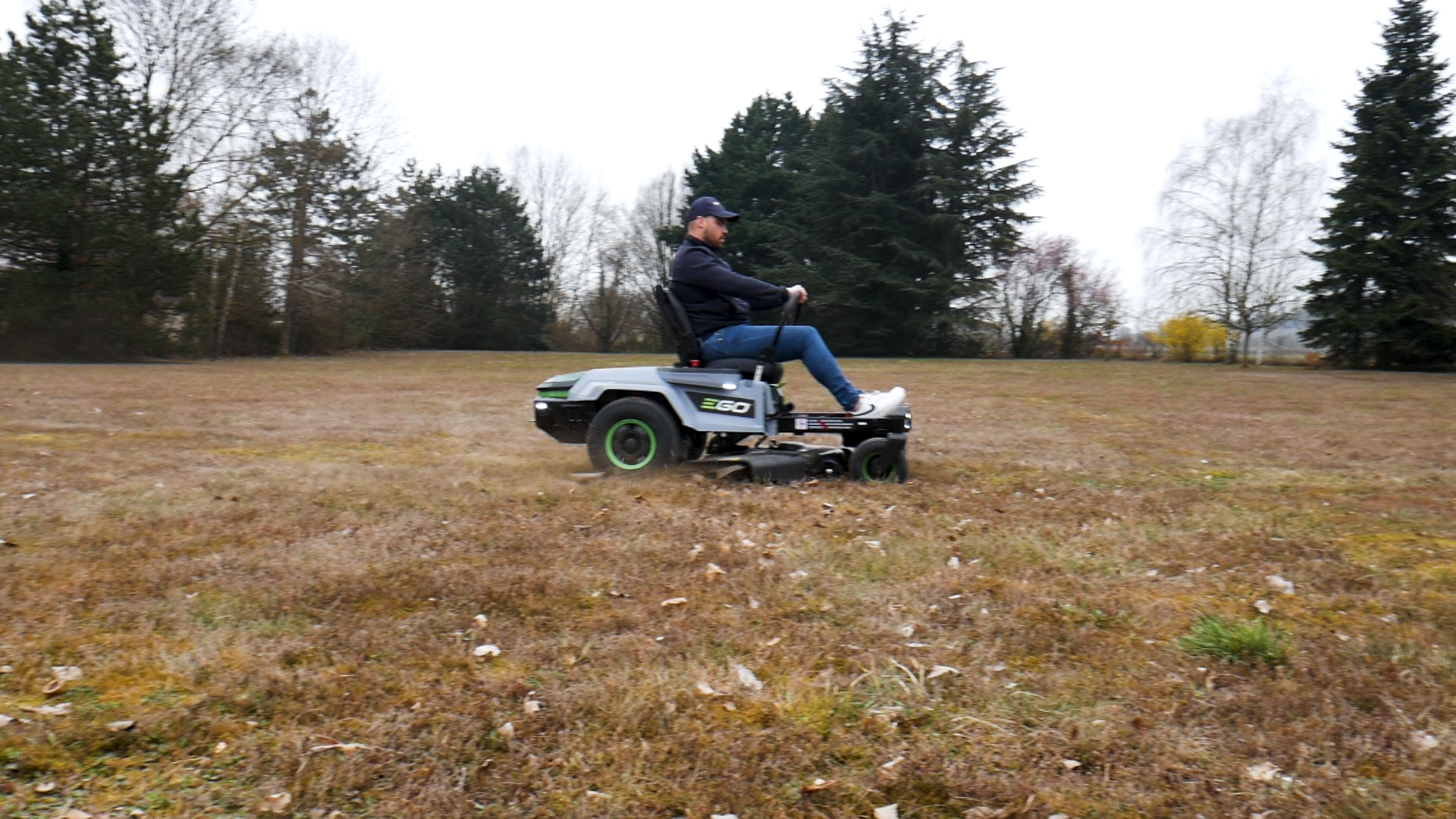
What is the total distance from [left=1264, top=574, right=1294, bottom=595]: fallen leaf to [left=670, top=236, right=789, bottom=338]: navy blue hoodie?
3.45m

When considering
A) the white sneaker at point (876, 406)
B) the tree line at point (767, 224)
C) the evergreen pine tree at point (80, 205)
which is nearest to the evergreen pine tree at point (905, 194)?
the tree line at point (767, 224)

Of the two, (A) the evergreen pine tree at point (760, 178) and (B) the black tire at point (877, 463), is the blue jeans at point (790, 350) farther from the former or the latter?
(A) the evergreen pine tree at point (760, 178)

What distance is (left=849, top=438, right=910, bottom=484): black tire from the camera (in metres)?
7.00

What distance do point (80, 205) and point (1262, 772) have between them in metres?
31.8

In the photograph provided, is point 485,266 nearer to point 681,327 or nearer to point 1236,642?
point 681,327

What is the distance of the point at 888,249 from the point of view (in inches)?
1677

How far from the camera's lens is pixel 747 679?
10.8 feet

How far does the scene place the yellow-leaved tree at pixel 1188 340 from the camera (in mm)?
40406

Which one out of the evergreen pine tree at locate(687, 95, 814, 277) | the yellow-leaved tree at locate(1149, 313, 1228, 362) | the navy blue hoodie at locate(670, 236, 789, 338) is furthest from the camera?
the evergreen pine tree at locate(687, 95, 814, 277)

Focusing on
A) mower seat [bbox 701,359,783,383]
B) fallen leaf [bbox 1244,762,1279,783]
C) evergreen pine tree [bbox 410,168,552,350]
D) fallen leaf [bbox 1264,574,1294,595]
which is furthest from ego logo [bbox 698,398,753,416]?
evergreen pine tree [bbox 410,168,552,350]

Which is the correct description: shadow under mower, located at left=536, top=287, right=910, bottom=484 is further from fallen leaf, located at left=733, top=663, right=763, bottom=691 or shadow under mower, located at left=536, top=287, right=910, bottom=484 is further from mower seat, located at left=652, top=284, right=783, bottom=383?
fallen leaf, located at left=733, top=663, right=763, bottom=691

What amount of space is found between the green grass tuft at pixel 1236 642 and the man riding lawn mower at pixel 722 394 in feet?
11.4

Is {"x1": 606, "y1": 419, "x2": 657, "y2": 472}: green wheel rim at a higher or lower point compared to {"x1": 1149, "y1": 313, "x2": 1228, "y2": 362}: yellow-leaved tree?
lower

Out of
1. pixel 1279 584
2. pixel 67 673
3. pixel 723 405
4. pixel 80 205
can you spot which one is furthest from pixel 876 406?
pixel 80 205
